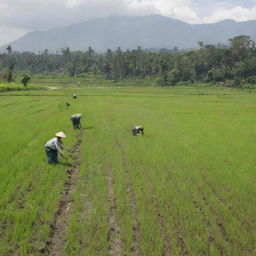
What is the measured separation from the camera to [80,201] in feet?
27.9

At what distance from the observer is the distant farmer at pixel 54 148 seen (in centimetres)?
1082

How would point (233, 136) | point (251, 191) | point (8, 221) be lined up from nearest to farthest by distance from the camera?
point (8, 221) < point (251, 191) < point (233, 136)

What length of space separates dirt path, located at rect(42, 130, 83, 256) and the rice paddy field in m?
0.02

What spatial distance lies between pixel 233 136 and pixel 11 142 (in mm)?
12019

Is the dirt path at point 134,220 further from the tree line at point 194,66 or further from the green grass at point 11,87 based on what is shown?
the tree line at point 194,66

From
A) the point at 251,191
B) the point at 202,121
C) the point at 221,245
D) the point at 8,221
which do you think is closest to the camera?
the point at 221,245

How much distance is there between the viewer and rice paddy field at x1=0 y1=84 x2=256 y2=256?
257 inches

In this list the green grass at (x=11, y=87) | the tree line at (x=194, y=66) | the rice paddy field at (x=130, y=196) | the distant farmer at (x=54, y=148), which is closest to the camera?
the rice paddy field at (x=130, y=196)

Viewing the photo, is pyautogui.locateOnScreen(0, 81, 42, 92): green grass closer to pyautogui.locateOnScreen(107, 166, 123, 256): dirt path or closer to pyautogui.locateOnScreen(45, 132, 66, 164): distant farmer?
pyautogui.locateOnScreen(45, 132, 66, 164): distant farmer

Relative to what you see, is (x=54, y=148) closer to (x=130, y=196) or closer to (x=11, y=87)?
(x=130, y=196)

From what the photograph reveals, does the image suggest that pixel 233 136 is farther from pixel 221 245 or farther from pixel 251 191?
pixel 221 245

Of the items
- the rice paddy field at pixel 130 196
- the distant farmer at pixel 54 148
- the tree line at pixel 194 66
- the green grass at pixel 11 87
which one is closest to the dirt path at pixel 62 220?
the rice paddy field at pixel 130 196

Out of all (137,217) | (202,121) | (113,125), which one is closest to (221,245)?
(137,217)

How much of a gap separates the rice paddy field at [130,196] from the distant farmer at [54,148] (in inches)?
13.6
